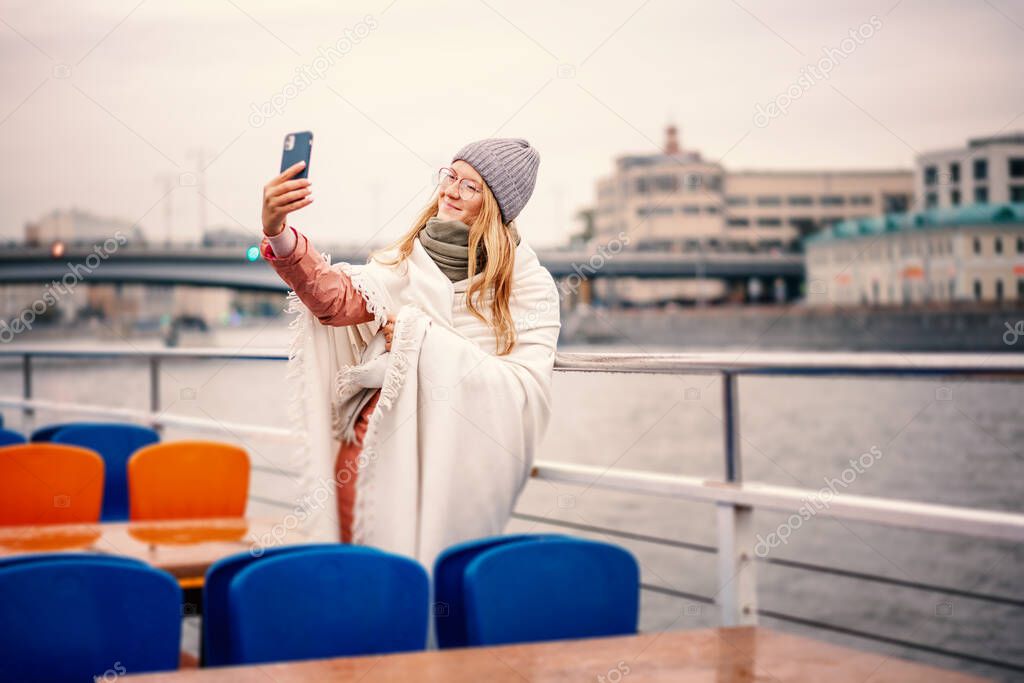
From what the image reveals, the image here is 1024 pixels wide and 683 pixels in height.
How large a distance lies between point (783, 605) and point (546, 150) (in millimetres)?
17663

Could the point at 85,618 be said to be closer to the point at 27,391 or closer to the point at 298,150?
the point at 298,150

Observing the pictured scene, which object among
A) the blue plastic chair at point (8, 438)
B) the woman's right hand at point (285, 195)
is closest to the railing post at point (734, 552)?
the woman's right hand at point (285, 195)

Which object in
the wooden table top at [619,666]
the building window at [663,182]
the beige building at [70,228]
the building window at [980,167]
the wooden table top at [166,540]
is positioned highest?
the building window at [663,182]

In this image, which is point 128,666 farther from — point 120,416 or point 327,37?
point 120,416

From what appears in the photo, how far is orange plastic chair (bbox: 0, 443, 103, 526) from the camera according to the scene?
309 centimetres

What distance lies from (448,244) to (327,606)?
986mm

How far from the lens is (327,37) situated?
3.08 m

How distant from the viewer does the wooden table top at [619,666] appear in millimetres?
1434

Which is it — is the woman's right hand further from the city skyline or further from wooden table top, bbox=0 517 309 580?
wooden table top, bbox=0 517 309 580

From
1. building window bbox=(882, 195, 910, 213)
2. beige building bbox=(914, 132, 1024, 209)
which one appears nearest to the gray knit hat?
beige building bbox=(914, 132, 1024, 209)

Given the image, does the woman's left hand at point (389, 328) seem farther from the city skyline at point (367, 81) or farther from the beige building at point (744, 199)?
the beige building at point (744, 199)

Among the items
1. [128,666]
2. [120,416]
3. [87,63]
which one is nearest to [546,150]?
[128,666]

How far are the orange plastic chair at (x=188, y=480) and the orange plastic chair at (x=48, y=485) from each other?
0.40 ft

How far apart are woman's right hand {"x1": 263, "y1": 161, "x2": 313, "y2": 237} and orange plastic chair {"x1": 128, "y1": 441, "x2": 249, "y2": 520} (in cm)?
146
